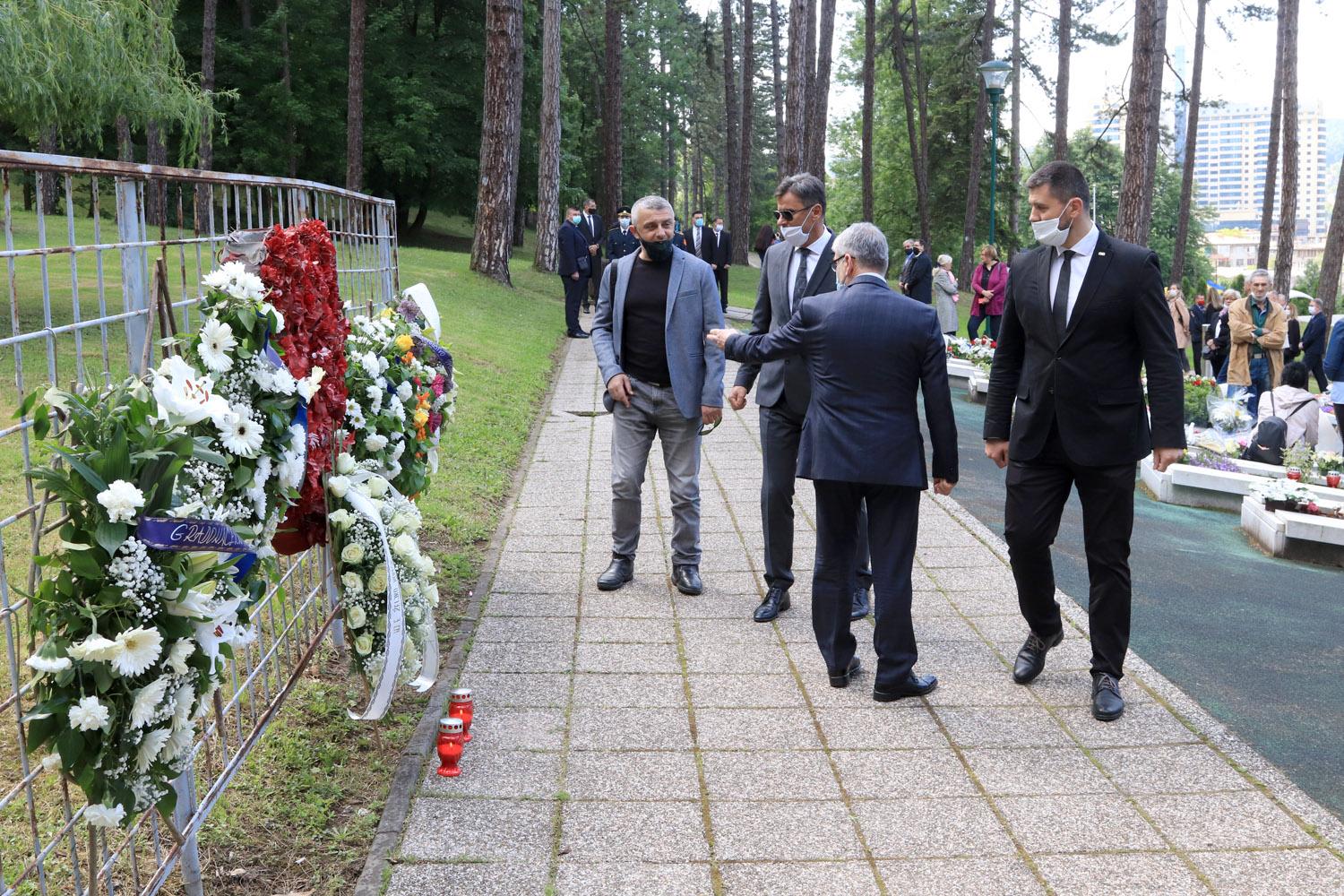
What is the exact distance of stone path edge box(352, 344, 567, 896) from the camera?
3920 mm

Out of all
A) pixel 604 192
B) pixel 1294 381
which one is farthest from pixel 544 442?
pixel 604 192

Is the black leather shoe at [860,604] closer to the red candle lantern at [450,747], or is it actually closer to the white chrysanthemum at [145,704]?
the red candle lantern at [450,747]

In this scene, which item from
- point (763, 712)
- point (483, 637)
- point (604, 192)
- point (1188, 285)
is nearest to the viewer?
point (763, 712)

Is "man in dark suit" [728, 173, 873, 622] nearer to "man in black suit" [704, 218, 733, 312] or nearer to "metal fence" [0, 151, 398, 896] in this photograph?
"metal fence" [0, 151, 398, 896]

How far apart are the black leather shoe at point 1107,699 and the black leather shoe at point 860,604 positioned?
4.60 ft

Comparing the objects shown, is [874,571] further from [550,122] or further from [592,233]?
[550,122]

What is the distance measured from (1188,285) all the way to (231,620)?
222 ft

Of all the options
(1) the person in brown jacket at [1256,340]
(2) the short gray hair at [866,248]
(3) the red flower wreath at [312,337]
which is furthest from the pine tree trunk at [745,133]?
(3) the red flower wreath at [312,337]

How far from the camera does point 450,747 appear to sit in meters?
4.59

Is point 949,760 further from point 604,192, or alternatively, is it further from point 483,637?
point 604,192

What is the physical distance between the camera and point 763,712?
5270mm

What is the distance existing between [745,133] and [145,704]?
40042 millimetres

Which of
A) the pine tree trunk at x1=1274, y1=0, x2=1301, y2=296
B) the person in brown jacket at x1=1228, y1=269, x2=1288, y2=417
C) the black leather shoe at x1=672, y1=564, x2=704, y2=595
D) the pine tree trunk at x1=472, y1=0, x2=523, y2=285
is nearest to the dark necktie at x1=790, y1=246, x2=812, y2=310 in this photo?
the black leather shoe at x1=672, y1=564, x2=704, y2=595

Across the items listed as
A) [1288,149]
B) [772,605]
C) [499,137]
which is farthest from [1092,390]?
[1288,149]
